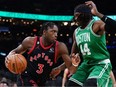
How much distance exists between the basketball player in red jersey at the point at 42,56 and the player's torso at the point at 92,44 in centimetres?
80

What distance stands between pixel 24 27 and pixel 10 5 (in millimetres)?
2976

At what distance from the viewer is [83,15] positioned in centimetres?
477

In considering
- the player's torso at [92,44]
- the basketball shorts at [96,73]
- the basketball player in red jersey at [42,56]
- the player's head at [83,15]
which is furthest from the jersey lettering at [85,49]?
the basketball player in red jersey at [42,56]

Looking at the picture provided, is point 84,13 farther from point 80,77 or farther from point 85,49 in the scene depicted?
point 80,77

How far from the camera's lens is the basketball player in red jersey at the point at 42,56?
5.51 metres

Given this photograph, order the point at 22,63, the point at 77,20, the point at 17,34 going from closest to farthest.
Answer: the point at 77,20 → the point at 22,63 → the point at 17,34

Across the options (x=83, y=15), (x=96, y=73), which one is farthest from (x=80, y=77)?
(x=83, y=15)

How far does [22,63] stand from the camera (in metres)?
5.38

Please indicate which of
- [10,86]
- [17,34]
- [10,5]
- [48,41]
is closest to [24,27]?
[17,34]

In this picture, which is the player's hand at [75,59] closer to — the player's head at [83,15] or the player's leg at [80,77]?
the player's leg at [80,77]

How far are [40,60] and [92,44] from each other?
119cm

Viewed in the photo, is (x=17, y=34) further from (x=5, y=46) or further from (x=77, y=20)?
(x=77, y=20)

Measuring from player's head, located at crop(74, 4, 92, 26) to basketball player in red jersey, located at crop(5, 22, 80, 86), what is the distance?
0.79 m

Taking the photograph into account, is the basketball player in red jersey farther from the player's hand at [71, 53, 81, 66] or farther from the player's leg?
the player's leg
